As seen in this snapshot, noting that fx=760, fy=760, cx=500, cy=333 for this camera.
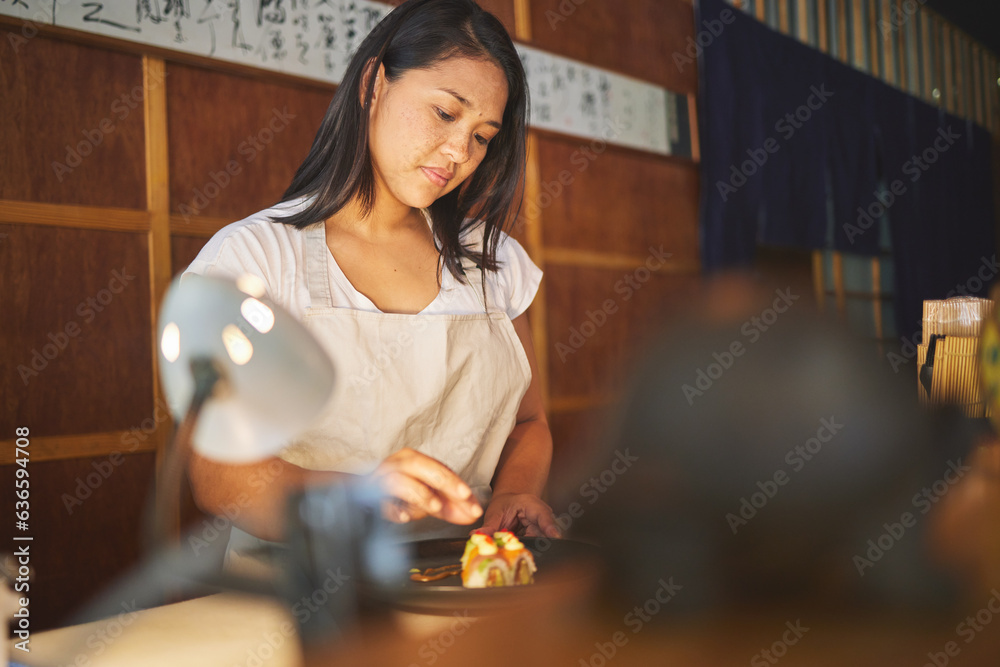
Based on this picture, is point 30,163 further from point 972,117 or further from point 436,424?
point 972,117

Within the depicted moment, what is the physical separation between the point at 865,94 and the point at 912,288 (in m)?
1.22

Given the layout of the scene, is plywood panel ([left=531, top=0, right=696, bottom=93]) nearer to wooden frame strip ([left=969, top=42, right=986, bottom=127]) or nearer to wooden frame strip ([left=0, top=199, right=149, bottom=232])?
wooden frame strip ([left=0, top=199, right=149, bottom=232])

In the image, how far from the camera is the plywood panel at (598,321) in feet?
10.4

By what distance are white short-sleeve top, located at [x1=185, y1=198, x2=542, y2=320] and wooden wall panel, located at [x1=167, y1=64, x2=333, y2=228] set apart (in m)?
0.94

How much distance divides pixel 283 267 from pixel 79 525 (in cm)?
110

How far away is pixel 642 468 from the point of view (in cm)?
78

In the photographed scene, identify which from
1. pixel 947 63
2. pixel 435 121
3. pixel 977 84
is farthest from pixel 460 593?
pixel 977 84

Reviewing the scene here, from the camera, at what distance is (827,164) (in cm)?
422

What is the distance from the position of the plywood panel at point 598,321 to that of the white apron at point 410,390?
1789mm

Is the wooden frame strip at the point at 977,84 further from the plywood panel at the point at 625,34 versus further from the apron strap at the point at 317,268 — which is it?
the apron strap at the point at 317,268

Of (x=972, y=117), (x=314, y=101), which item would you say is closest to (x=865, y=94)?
(x=972, y=117)

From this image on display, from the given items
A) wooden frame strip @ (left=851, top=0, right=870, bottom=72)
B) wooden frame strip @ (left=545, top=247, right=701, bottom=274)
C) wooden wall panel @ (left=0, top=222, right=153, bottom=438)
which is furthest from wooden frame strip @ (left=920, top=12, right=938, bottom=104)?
wooden wall panel @ (left=0, top=222, right=153, bottom=438)

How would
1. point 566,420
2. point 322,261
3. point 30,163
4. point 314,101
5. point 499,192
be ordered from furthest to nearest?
point 566,420 < point 314,101 < point 30,163 < point 499,192 < point 322,261

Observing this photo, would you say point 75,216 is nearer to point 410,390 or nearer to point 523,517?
point 410,390
